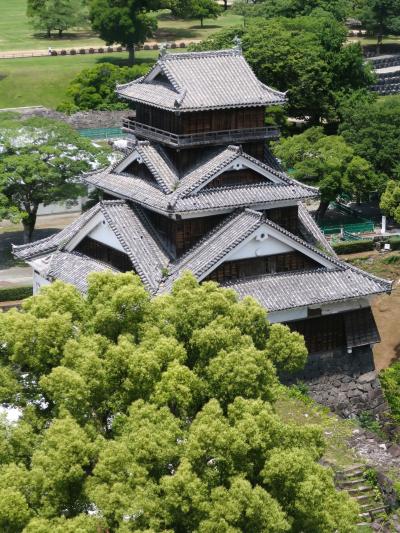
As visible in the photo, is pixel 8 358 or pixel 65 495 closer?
pixel 65 495

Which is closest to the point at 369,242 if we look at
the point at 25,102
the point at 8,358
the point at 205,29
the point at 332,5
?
the point at 8,358

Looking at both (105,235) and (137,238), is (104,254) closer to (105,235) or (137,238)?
(105,235)

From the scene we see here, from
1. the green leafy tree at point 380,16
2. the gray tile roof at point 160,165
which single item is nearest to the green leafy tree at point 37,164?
the gray tile roof at point 160,165

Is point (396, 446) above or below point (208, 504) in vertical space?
below

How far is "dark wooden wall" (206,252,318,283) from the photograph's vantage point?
118ft

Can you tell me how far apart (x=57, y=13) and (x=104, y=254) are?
285ft

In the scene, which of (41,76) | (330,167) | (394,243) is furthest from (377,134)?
(41,76)

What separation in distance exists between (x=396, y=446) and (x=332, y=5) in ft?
298

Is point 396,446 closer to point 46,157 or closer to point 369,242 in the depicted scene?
point 369,242

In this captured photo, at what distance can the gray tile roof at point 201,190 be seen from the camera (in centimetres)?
3634

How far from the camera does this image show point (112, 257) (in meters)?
38.7

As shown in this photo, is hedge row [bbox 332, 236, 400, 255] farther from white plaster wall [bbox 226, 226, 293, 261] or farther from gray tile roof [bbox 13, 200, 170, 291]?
gray tile roof [bbox 13, 200, 170, 291]

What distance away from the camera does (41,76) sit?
102m

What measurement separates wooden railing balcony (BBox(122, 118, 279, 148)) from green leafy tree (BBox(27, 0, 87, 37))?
82413 mm
